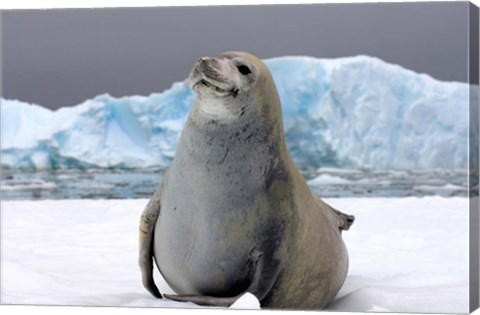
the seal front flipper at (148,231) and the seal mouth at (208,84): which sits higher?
the seal mouth at (208,84)

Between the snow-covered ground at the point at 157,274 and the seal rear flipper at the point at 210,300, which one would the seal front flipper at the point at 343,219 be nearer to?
the snow-covered ground at the point at 157,274

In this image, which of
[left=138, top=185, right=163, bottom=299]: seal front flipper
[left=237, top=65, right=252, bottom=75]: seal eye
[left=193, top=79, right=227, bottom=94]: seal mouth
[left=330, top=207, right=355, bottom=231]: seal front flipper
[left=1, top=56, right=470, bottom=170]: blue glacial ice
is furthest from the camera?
[left=1, top=56, right=470, bottom=170]: blue glacial ice

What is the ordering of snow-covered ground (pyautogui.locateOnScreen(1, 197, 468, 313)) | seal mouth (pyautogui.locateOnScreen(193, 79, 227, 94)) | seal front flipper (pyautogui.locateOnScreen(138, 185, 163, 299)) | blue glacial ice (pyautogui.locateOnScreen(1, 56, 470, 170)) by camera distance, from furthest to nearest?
1. blue glacial ice (pyautogui.locateOnScreen(1, 56, 470, 170))
2. snow-covered ground (pyautogui.locateOnScreen(1, 197, 468, 313))
3. seal front flipper (pyautogui.locateOnScreen(138, 185, 163, 299))
4. seal mouth (pyautogui.locateOnScreen(193, 79, 227, 94))

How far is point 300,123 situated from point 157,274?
229 inches

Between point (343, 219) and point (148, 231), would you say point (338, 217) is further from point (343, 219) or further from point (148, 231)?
point (148, 231)

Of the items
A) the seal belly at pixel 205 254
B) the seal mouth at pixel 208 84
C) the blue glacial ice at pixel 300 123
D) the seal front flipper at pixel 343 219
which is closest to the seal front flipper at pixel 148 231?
the seal belly at pixel 205 254

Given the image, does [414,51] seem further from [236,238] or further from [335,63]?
[236,238]

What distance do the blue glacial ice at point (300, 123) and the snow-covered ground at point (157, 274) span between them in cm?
121

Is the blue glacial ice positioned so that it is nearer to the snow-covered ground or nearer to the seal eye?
the snow-covered ground

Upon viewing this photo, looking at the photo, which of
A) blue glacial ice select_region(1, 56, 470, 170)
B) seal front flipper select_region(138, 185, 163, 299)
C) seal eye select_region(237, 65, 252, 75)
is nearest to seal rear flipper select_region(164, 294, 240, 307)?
seal front flipper select_region(138, 185, 163, 299)

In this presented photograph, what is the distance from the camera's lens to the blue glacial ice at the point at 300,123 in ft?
29.0

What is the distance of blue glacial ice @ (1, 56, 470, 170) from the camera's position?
884 cm

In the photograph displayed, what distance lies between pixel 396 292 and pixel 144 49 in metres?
5.41

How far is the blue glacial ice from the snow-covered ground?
3.97 feet
